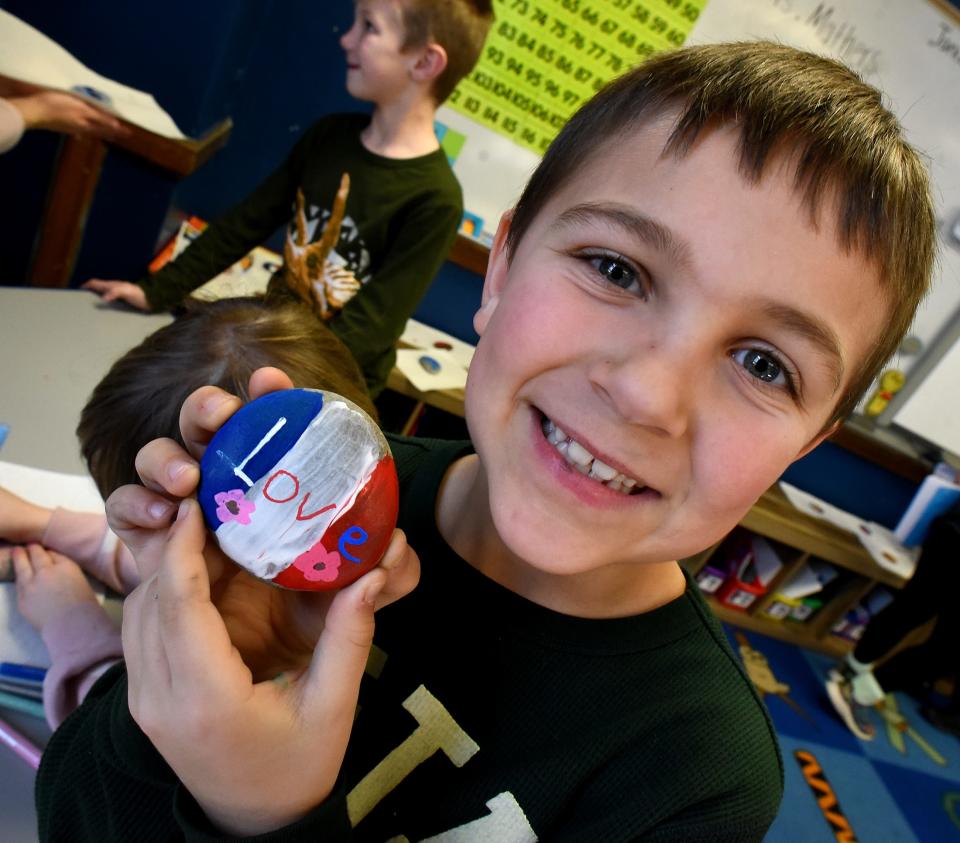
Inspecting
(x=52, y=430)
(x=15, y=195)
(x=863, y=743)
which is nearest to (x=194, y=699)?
(x=52, y=430)

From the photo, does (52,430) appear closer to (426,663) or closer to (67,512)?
(67,512)

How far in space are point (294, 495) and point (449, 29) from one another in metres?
1.35

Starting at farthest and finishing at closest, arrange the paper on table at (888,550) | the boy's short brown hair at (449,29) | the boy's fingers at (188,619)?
the paper on table at (888,550) → the boy's short brown hair at (449,29) → the boy's fingers at (188,619)

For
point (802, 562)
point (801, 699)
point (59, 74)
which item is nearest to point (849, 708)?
point (801, 699)

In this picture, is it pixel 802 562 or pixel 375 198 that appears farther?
pixel 802 562

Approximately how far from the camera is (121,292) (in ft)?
5.18

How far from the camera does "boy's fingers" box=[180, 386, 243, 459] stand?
596mm

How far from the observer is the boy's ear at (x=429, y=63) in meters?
1.52

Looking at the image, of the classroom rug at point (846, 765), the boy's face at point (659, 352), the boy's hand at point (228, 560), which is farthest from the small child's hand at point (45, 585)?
the classroom rug at point (846, 765)

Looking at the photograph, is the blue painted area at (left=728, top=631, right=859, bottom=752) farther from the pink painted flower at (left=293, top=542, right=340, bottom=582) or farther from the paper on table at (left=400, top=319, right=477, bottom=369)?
the pink painted flower at (left=293, top=542, right=340, bottom=582)

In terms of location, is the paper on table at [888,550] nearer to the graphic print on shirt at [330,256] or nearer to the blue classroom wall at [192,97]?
the blue classroom wall at [192,97]

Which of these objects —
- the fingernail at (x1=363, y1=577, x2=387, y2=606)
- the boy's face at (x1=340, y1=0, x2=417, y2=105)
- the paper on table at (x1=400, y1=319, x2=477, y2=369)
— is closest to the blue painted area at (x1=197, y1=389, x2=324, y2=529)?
the fingernail at (x1=363, y1=577, x2=387, y2=606)

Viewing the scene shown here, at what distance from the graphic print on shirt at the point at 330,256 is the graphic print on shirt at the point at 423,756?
A: 3.50ft

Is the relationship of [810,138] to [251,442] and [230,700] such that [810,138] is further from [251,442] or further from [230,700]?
[230,700]
